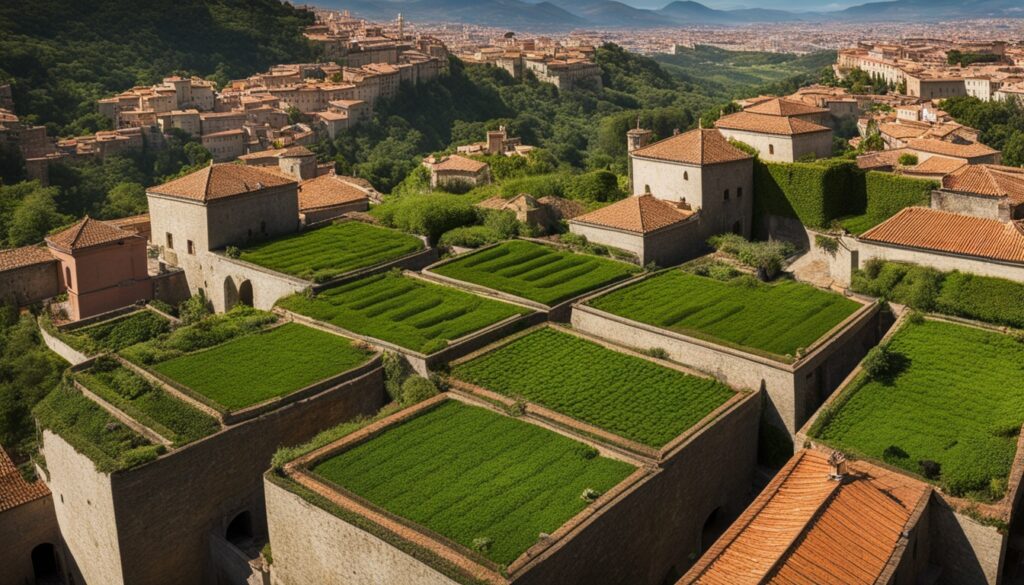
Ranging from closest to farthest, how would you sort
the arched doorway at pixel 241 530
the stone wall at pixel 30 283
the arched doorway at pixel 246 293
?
the arched doorway at pixel 241 530
the stone wall at pixel 30 283
the arched doorway at pixel 246 293

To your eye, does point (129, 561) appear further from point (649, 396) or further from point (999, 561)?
point (999, 561)

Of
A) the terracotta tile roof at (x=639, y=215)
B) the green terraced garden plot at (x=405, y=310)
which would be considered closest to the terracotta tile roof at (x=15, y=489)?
the green terraced garden plot at (x=405, y=310)

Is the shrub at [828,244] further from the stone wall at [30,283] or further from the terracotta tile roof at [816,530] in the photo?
the stone wall at [30,283]

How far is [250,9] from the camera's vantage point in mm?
117750

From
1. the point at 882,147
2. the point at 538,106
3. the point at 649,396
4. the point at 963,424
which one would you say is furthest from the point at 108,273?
the point at 538,106

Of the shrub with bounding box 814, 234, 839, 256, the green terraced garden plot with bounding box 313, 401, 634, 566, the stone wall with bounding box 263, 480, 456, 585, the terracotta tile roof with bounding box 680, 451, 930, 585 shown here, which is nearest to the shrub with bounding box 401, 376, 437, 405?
the green terraced garden plot with bounding box 313, 401, 634, 566

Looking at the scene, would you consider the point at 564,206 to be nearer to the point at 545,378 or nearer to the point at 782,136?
the point at 782,136

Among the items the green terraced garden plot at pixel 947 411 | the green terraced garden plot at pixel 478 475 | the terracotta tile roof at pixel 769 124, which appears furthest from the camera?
the terracotta tile roof at pixel 769 124

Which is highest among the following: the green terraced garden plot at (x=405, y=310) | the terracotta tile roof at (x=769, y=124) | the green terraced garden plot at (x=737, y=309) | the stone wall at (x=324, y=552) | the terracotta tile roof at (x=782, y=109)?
the terracotta tile roof at (x=782, y=109)

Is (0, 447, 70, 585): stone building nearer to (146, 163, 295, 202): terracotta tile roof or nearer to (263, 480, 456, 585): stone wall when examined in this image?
(263, 480, 456, 585): stone wall

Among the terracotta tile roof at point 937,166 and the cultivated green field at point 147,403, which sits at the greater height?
the terracotta tile roof at point 937,166

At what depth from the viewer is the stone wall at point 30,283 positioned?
29422 mm

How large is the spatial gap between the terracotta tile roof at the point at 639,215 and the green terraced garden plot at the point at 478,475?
1191cm

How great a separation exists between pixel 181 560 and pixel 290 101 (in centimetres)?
8074
